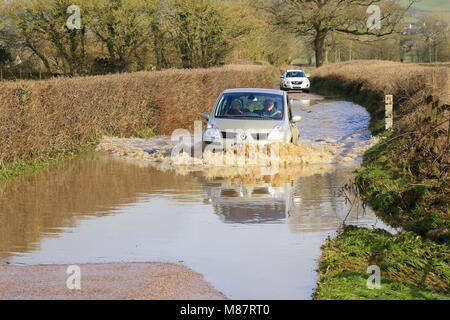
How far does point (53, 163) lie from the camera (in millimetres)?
18188

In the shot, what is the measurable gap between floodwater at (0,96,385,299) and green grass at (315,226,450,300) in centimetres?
24

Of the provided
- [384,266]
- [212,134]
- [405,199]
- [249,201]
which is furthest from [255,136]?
[384,266]

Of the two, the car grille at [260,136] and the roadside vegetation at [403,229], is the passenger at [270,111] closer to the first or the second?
the car grille at [260,136]

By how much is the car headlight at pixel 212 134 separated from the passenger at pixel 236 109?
0.75m

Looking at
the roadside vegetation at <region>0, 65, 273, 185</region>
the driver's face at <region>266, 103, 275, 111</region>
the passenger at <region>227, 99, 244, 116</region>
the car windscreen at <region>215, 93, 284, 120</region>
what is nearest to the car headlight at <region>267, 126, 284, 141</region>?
the car windscreen at <region>215, 93, 284, 120</region>

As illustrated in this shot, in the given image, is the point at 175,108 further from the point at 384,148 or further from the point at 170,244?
the point at 170,244

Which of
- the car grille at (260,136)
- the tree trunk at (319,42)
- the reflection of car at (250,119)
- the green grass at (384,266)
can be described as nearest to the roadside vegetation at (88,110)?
the reflection of car at (250,119)

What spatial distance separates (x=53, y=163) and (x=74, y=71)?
31597 mm

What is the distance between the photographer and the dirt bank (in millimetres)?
7379

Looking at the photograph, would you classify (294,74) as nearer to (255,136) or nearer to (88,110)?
(88,110)

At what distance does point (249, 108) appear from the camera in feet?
62.4

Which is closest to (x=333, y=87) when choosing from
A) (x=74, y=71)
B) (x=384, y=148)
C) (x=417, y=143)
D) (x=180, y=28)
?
(x=180, y=28)
